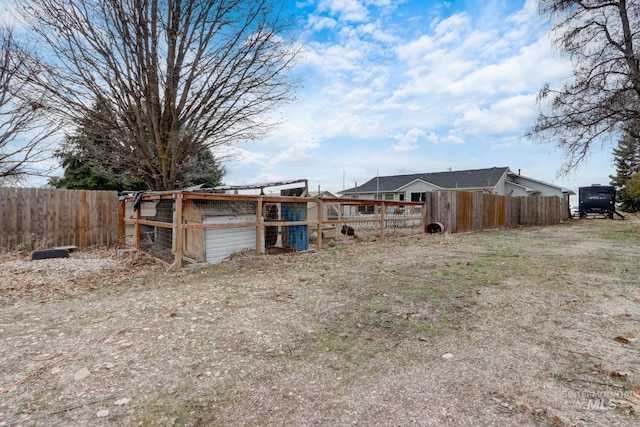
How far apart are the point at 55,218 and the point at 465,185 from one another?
2505cm

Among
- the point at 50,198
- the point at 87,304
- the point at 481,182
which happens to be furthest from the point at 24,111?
the point at 481,182

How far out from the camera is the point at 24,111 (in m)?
7.89

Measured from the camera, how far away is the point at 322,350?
249cm

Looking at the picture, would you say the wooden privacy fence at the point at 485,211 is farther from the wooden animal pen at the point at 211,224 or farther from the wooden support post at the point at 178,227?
the wooden support post at the point at 178,227

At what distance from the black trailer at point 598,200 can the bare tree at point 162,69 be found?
23015mm

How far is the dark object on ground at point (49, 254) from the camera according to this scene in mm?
6230

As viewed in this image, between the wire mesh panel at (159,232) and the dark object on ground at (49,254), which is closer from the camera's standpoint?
the dark object on ground at (49,254)

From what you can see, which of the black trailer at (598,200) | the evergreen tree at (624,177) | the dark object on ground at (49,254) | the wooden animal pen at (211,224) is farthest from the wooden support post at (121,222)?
the evergreen tree at (624,177)

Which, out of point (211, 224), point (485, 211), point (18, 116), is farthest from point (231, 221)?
point (485, 211)

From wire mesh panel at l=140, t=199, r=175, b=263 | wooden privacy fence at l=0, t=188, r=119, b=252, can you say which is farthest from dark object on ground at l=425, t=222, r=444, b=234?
wooden privacy fence at l=0, t=188, r=119, b=252

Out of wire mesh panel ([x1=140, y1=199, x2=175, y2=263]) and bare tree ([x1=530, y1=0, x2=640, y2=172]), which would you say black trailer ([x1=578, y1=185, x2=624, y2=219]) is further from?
wire mesh panel ([x1=140, y1=199, x2=175, y2=263])

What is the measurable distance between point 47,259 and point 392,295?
682 centimetres

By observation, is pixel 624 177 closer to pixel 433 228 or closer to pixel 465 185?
pixel 465 185

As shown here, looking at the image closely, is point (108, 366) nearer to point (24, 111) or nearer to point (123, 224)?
point (123, 224)
